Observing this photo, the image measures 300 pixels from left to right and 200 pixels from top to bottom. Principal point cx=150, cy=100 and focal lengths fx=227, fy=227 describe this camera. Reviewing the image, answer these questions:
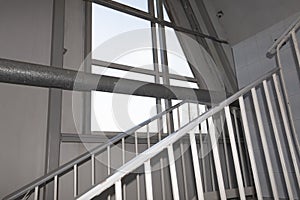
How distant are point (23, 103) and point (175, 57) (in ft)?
5.20

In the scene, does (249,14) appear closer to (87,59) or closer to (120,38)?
(120,38)

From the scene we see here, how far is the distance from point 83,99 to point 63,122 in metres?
0.25

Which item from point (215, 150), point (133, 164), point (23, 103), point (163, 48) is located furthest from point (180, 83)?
point (133, 164)

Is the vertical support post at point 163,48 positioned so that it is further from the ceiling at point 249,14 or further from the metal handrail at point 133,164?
the metal handrail at point 133,164

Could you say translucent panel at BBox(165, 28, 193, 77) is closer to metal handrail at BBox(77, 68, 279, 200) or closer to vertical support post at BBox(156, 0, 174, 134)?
vertical support post at BBox(156, 0, 174, 134)

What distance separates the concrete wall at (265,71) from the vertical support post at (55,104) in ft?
5.06

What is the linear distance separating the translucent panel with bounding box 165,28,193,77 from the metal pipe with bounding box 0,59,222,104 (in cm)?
87

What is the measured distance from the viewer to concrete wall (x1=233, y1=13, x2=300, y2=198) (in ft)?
5.46

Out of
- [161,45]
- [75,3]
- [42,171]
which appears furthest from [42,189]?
[161,45]

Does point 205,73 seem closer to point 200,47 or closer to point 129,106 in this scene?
point 200,47

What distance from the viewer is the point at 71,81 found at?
1.30 meters

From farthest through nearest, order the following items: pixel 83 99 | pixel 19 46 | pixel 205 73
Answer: pixel 205 73 < pixel 83 99 < pixel 19 46

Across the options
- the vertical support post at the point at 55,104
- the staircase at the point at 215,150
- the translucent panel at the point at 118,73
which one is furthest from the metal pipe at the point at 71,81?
the translucent panel at the point at 118,73

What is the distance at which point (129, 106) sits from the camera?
201cm
